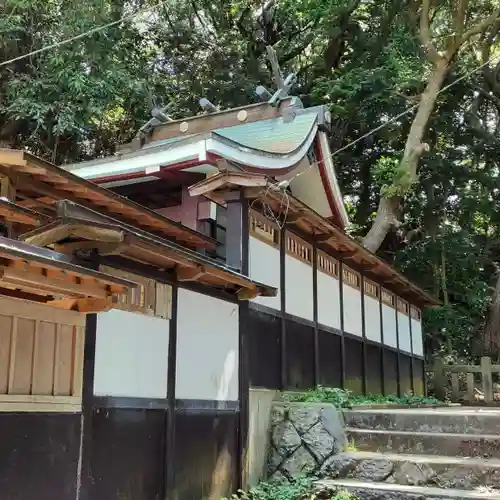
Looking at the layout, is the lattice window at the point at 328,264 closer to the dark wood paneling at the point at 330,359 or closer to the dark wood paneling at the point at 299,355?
the dark wood paneling at the point at 330,359

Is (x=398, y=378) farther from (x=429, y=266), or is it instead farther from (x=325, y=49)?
(x=325, y=49)

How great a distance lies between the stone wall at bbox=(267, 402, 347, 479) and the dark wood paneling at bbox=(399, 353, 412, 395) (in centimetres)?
780

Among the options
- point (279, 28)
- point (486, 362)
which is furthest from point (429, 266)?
point (279, 28)

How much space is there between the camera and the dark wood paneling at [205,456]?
728 cm

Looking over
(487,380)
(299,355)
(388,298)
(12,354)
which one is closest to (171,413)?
(12,354)

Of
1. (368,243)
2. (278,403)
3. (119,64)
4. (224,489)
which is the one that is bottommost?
(224,489)

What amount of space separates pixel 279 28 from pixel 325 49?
2018 millimetres

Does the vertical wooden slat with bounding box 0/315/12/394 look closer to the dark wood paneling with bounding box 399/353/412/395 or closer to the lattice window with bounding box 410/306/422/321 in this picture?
the dark wood paneling with bounding box 399/353/412/395

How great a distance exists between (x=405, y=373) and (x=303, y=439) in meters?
8.97

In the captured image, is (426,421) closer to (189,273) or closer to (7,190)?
(189,273)

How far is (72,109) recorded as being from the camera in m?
15.1

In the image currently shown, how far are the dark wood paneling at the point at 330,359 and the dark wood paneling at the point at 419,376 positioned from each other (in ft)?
21.4

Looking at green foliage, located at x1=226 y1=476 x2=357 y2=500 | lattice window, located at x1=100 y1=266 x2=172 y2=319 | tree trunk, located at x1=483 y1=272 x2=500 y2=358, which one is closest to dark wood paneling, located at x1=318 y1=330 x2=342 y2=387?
green foliage, located at x1=226 y1=476 x2=357 y2=500

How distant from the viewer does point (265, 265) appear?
9.62 meters
